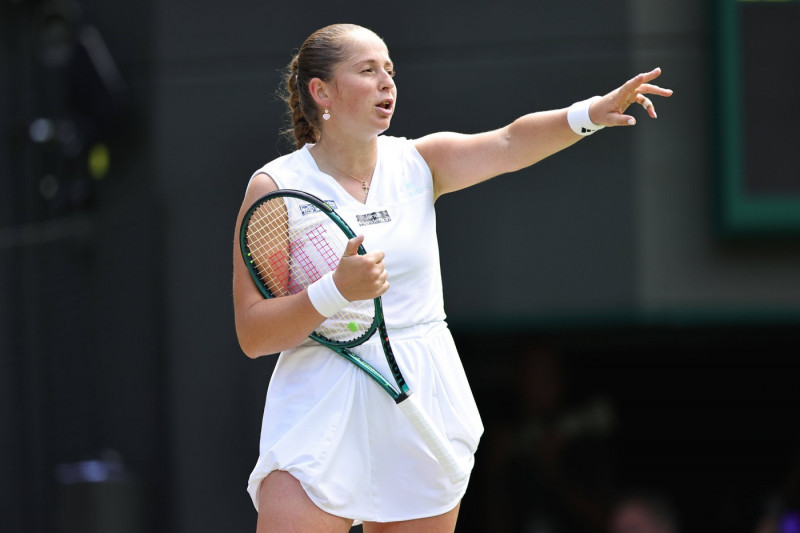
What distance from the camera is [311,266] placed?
10.1 ft

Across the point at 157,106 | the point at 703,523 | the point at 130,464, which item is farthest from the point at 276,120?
the point at 703,523

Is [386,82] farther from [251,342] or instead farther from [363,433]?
[363,433]

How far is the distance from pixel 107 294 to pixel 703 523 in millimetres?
3948

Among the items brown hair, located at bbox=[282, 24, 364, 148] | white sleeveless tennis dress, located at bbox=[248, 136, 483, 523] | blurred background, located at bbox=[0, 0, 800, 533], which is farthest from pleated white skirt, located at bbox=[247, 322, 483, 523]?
blurred background, located at bbox=[0, 0, 800, 533]

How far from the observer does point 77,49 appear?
7.52 m

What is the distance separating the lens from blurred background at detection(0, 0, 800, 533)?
7035 mm

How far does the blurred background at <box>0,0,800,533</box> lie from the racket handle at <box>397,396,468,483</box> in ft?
13.7

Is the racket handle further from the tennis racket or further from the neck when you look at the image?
the neck

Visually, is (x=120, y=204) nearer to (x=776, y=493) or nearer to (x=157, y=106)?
(x=157, y=106)

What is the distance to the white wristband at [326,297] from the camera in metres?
2.86

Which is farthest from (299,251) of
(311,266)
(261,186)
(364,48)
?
(364,48)

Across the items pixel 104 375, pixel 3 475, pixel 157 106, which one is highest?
pixel 157 106

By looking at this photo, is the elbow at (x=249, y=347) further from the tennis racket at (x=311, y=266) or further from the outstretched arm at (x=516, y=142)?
the outstretched arm at (x=516, y=142)

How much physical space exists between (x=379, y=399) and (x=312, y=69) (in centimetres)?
87
